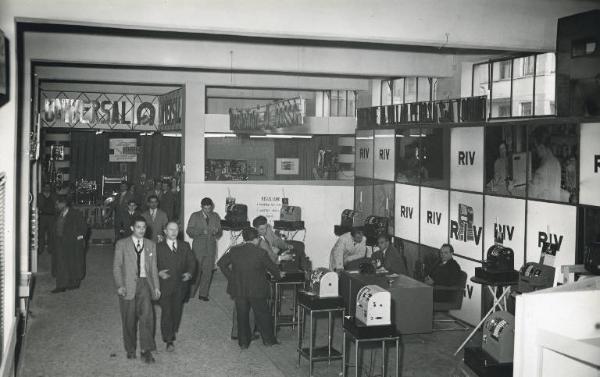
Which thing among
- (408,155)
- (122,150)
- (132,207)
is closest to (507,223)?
(408,155)

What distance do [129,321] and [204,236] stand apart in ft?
11.6

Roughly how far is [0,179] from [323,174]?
15512mm

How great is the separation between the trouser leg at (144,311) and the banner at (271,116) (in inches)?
164

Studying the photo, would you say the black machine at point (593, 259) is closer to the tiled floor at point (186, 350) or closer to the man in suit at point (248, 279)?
the tiled floor at point (186, 350)

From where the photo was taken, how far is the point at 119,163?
62.8ft

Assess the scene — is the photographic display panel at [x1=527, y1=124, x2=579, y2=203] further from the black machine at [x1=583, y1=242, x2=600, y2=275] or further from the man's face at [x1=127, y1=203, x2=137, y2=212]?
the man's face at [x1=127, y1=203, x2=137, y2=212]

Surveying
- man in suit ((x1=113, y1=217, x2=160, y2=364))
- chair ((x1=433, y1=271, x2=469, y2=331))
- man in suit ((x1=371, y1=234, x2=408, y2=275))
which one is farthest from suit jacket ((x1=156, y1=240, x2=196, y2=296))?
chair ((x1=433, y1=271, x2=469, y2=331))

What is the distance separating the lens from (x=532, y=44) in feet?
26.1

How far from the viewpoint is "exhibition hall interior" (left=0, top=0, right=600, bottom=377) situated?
661 centimetres

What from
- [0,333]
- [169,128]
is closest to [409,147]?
[169,128]

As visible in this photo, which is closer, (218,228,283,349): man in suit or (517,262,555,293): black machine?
(517,262,555,293): black machine

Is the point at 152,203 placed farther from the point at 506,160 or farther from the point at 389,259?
the point at 506,160

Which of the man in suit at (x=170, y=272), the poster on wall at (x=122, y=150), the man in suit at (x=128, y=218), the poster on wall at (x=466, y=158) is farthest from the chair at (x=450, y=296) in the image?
the poster on wall at (x=122, y=150)

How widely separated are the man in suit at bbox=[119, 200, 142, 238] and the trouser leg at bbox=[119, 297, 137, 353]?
5136 millimetres
